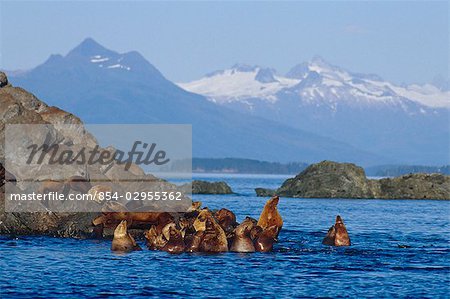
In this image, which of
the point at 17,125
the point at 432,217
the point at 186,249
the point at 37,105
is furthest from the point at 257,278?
the point at 432,217

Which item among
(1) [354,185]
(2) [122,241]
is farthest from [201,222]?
(1) [354,185]

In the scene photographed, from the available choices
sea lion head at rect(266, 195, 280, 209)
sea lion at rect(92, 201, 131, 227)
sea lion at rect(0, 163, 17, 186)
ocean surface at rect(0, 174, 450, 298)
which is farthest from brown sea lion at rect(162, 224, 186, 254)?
sea lion at rect(0, 163, 17, 186)

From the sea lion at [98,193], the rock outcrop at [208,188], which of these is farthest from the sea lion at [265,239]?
the rock outcrop at [208,188]

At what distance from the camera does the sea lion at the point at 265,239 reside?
5778 centimetres

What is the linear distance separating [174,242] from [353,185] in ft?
297

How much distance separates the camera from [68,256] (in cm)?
5378

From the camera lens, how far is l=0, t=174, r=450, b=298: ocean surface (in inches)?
1700

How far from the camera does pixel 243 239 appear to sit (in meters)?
57.0

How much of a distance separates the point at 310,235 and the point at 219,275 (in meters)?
25.8

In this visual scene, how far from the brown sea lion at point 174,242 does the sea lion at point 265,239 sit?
4853 mm

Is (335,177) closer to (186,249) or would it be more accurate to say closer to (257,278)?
(186,249)

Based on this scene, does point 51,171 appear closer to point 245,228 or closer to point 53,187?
point 53,187

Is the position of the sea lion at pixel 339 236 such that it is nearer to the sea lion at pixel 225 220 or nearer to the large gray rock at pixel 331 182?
the sea lion at pixel 225 220

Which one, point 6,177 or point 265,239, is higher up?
point 6,177
